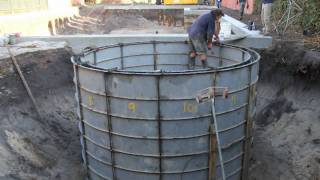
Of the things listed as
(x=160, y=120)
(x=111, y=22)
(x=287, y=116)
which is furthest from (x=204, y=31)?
(x=111, y=22)

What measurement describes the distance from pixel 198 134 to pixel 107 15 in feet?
78.2

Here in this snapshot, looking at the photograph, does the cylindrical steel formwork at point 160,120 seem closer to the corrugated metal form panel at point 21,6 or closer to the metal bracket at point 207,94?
the metal bracket at point 207,94

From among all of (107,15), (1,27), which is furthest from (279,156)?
(107,15)

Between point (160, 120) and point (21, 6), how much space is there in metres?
17.0

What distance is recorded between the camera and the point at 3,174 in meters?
7.04

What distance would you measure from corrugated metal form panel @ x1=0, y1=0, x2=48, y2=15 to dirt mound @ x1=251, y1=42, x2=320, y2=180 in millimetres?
14261

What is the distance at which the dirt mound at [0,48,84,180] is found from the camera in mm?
7730

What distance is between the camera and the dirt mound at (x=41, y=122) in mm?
7730

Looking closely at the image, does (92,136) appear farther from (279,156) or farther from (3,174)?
(279,156)

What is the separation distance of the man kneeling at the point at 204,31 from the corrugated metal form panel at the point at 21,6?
12880mm

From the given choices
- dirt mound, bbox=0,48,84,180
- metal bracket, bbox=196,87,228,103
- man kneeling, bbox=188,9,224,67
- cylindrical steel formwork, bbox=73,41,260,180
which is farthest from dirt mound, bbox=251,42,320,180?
dirt mound, bbox=0,48,84,180

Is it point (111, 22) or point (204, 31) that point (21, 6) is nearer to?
Result: point (111, 22)

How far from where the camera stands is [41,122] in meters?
9.22

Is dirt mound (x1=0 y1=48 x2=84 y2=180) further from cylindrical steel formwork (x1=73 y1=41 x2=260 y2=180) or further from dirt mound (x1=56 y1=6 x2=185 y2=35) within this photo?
dirt mound (x1=56 y1=6 x2=185 y2=35)
